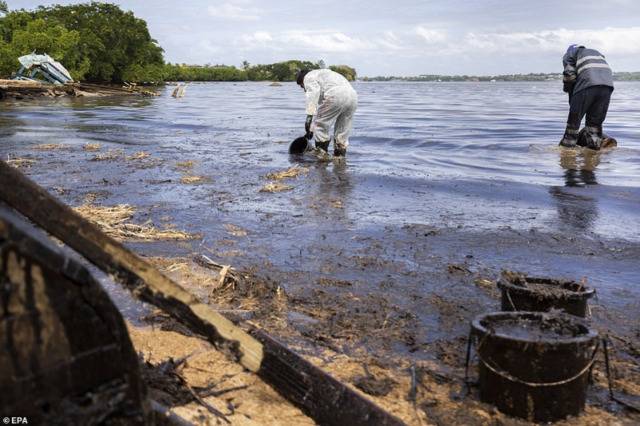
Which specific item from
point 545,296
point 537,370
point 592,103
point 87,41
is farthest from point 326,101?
point 87,41

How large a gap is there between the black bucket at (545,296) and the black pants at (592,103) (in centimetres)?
1071

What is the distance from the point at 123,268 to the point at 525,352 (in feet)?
6.82

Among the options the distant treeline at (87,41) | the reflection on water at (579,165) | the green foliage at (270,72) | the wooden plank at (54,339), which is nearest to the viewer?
the wooden plank at (54,339)

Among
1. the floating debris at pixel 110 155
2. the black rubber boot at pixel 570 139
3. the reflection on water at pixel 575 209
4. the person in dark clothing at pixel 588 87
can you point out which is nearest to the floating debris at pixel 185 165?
the floating debris at pixel 110 155

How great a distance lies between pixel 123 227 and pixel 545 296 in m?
4.81

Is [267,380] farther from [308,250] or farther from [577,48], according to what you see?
[577,48]

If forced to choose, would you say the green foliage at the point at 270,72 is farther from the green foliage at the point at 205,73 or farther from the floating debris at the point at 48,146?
the floating debris at the point at 48,146

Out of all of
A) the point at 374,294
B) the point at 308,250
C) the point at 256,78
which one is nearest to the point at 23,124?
the point at 308,250

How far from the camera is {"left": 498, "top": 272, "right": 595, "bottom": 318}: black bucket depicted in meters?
3.89

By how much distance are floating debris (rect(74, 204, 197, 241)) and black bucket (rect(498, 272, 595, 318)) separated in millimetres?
3896

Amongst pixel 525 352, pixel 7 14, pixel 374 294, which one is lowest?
pixel 374 294

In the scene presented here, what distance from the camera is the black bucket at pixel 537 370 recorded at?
3051 millimetres

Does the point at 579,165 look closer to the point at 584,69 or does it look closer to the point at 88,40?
the point at 584,69

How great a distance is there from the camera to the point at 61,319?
160 centimetres
